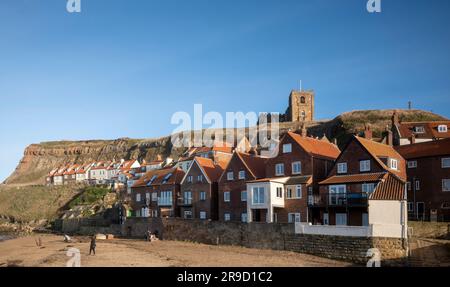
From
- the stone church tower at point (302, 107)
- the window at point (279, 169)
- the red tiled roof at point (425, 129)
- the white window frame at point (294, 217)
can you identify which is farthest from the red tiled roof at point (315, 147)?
the stone church tower at point (302, 107)

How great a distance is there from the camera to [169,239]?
183ft

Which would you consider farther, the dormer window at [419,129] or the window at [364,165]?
the dormer window at [419,129]

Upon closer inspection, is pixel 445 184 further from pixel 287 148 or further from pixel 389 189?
pixel 287 148

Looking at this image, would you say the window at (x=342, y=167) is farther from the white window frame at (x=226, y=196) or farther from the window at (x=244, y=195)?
the white window frame at (x=226, y=196)

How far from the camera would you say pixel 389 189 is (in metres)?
40.5

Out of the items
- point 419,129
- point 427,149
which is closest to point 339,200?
point 427,149

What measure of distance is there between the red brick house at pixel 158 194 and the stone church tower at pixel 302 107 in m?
65.3

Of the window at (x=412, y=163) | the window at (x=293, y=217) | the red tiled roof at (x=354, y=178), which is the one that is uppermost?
the window at (x=412, y=163)

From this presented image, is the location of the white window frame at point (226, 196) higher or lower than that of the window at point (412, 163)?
lower

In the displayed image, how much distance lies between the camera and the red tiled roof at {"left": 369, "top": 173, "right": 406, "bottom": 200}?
39375 millimetres

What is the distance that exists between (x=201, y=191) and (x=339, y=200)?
812 inches

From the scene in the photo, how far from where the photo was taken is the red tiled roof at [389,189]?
39375 millimetres

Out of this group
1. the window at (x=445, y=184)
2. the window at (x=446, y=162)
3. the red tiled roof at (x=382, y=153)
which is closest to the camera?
the red tiled roof at (x=382, y=153)

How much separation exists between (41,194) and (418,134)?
319 ft
